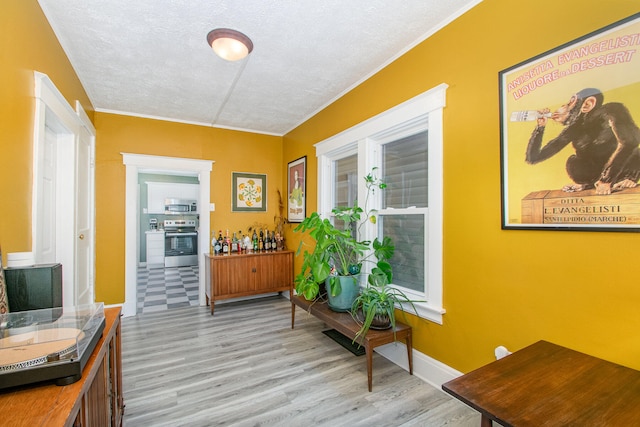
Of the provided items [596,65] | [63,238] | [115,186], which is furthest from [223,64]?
[596,65]

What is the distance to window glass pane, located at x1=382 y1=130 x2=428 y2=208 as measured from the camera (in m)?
2.34

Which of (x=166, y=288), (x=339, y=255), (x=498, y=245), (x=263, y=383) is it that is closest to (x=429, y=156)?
(x=498, y=245)

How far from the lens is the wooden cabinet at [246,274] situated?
378cm

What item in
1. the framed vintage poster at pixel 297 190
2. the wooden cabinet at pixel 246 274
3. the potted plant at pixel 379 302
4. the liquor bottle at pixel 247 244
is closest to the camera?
the potted plant at pixel 379 302

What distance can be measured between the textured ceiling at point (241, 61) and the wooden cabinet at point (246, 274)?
2008 millimetres

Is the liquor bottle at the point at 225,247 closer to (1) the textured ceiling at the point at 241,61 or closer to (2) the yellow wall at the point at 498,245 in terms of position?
(1) the textured ceiling at the point at 241,61

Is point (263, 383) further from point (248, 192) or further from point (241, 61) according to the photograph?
point (248, 192)

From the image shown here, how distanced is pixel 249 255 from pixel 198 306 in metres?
1.05

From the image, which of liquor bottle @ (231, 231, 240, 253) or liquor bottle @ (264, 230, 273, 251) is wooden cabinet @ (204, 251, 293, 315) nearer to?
liquor bottle @ (264, 230, 273, 251)

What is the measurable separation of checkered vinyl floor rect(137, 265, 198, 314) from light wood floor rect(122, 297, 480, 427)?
0.89m

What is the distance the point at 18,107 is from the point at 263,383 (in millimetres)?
2301

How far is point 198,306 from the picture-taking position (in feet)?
13.3

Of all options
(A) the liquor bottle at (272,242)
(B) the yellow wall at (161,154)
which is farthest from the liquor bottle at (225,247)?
(A) the liquor bottle at (272,242)

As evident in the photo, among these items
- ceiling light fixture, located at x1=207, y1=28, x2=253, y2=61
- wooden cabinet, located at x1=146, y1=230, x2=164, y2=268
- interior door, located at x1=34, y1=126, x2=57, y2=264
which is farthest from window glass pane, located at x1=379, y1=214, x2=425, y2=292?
wooden cabinet, located at x1=146, y1=230, x2=164, y2=268
